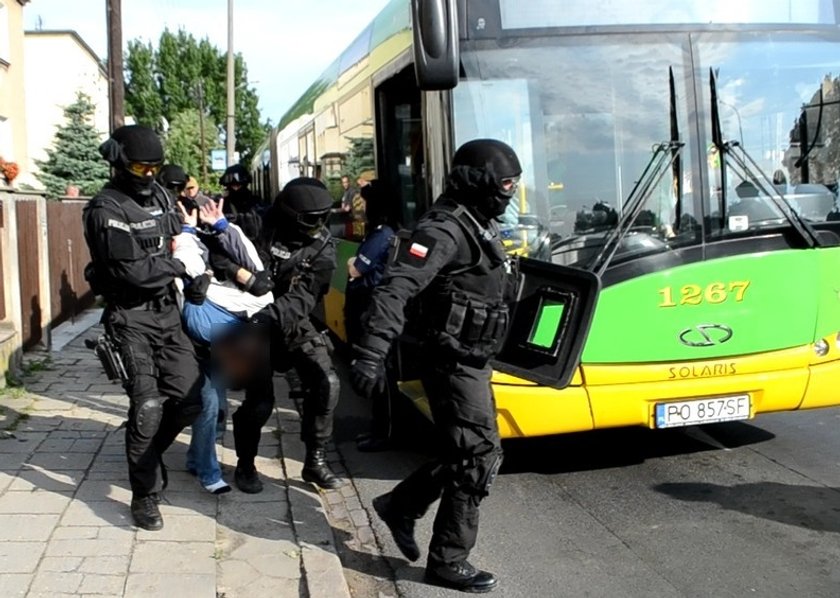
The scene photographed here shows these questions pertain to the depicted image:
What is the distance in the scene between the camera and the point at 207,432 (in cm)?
574

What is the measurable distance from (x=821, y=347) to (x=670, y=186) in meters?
1.28

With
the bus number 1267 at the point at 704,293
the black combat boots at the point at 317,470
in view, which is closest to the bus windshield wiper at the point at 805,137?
the bus number 1267 at the point at 704,293

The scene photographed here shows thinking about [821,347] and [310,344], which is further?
[821,347]

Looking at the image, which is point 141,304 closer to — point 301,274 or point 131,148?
point 131,148

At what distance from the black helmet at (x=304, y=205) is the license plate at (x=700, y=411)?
7.08 ft

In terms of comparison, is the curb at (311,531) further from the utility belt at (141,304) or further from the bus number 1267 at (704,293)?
the bus number 1267 at (704,293)

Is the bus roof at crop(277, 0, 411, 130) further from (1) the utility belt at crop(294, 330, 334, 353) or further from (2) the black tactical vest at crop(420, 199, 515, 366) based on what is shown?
(2) the black tactical vest at crop(420, 199, 515, 366)

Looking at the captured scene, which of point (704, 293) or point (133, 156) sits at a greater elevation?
point (133, 156)

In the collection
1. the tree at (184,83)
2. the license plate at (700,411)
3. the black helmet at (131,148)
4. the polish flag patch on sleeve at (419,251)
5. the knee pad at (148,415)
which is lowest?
the license plate at (700,411)

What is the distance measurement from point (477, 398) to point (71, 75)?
4459cm

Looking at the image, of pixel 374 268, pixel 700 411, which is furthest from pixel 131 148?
pixel 700 411

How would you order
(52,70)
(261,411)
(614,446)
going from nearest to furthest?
(261,411) < (614,446) < (52,70)

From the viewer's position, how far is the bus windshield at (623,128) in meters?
5.82

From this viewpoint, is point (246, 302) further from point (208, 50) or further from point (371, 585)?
point (208, 50)
